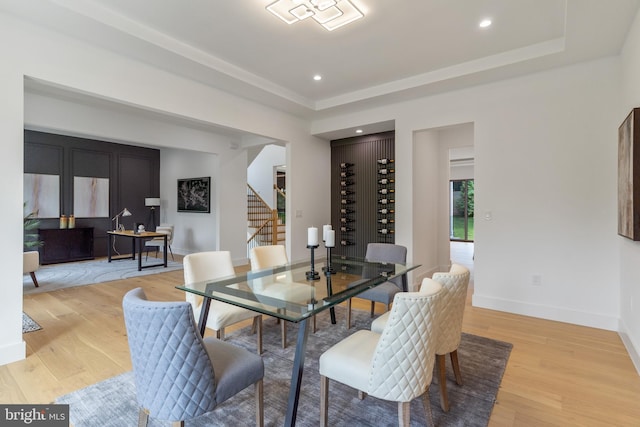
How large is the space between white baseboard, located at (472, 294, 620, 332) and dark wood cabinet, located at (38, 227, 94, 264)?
25.3ft

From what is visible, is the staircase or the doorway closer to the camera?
the staircase

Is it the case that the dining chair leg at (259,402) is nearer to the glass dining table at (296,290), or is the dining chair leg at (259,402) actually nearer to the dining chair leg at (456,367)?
the glass dining table at (296,290)

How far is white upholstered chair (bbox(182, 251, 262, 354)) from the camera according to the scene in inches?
94.8

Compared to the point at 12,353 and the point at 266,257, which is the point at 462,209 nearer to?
the point at 266,257

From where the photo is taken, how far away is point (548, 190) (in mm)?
3486

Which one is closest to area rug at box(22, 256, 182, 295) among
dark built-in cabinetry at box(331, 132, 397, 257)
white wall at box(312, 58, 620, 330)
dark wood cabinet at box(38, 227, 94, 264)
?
dark wood cabinet at box(38, 227, 94, 264)

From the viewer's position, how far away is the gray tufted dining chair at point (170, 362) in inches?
49.8

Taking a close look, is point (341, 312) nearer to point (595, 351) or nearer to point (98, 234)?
point (595, 351)

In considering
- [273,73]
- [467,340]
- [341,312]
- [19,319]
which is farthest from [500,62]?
[19,319]

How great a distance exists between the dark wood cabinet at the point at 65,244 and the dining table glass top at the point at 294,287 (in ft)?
19.7

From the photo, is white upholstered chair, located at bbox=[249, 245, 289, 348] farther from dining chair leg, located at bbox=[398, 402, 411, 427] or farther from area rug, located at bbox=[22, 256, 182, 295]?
area rug, located at bbox=[22, 256, 182, 295]

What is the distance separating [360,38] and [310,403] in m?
3.20

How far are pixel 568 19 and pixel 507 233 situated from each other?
2.20 m

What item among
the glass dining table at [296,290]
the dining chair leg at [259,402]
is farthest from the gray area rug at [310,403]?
the glass dining table at [296,290]
